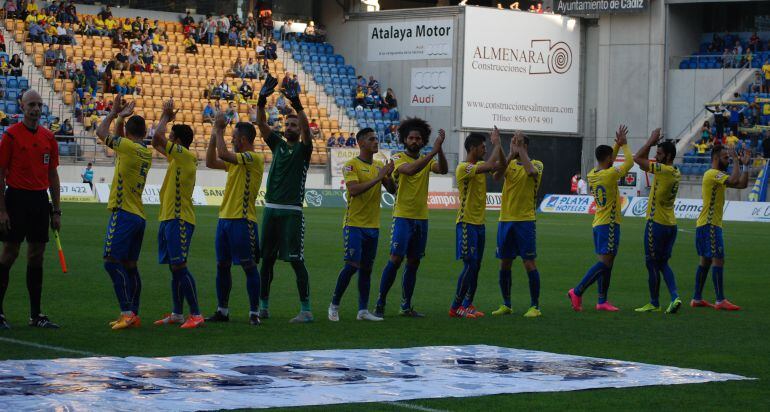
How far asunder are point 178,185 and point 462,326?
3.33m

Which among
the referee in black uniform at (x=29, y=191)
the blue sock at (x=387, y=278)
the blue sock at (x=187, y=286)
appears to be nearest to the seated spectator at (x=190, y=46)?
the blue sock at (x=387, y=278)

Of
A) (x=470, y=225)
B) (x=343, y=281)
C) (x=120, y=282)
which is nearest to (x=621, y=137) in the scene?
(x=470, y=225)

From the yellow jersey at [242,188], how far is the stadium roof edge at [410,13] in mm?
43847

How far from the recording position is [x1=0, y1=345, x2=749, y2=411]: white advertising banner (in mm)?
8359

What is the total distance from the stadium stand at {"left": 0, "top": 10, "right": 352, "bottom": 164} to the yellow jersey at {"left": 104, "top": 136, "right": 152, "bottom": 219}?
109ft

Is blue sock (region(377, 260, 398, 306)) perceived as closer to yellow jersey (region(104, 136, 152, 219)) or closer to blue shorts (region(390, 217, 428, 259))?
blue shorts (region(390, 217, 428, 259))

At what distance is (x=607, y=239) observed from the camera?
600 inches

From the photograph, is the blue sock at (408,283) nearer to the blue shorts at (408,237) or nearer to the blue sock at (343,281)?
the blue shorts at (408,237)

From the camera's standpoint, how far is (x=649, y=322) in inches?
556

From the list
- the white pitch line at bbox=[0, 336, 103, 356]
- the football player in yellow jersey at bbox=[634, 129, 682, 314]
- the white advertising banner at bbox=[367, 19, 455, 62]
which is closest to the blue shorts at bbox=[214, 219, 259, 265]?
the white pitch line at bbox=[0, 336, 103, 356]

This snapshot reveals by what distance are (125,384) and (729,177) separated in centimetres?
988

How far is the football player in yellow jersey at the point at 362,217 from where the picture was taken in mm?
13406

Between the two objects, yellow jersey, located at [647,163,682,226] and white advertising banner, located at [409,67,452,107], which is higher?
white advertising banner, located at [409,67,452,107]

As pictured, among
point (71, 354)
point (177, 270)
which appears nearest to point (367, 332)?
point (177, 270)
